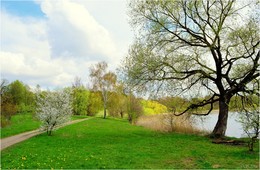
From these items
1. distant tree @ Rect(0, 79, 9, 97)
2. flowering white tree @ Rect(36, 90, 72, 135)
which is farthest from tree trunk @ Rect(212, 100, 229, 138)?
distant tree @ Rect(0, 79, 9, 97)

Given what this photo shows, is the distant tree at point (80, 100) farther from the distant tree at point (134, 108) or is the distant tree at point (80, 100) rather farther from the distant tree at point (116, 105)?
the distant tree at point (134, 108)

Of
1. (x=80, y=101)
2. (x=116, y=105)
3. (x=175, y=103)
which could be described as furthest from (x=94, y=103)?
(x=175, y=103)

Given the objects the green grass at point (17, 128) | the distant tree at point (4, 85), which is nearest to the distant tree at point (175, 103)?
the green grass at point (17, 128)

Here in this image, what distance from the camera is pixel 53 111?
2202cm

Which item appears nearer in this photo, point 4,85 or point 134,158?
point 134,158

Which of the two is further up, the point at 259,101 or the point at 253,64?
the point at 253,64

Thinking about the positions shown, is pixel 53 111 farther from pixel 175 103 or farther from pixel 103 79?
pixel 103 79

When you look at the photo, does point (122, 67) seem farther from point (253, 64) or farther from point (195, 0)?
point (253, 64)

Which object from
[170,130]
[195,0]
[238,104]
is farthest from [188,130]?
[195,0]

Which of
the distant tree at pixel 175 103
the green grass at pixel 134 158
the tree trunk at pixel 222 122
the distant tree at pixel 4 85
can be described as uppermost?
the distant tree at pixel 4 85

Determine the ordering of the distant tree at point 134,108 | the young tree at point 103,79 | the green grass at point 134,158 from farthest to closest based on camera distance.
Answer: the young tree at point 103,79 → the distant tree at point 134,108 → the green grass at point 134,158

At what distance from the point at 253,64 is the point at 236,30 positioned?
2513mm

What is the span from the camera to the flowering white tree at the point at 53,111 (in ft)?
71.9

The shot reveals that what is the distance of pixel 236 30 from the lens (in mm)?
18469
